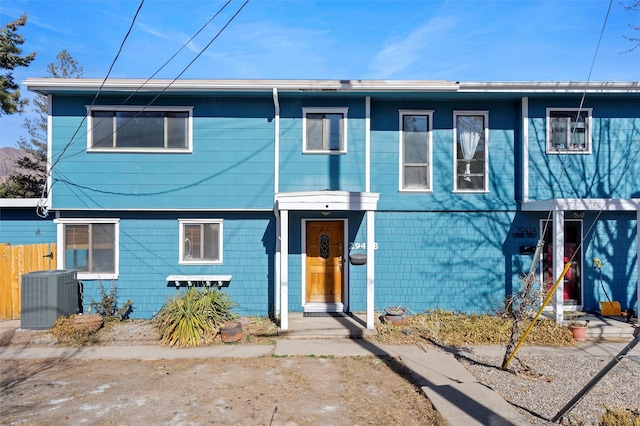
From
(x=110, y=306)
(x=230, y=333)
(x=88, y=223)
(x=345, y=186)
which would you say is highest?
(x=345, y=186)

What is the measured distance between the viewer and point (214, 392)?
207 inches

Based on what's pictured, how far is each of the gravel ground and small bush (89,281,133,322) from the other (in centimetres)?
722

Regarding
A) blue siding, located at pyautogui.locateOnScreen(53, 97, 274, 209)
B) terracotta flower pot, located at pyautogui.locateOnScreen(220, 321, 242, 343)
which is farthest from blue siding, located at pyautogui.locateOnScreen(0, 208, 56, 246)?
terracotta flower pot, located at pyautogui.locateOnScreen(220, 321, 242, 343)

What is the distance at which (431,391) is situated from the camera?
17.2 ft

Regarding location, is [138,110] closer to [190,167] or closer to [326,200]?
[190,167]

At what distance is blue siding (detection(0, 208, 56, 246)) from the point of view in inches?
383

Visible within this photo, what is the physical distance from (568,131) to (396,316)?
20.0 feet

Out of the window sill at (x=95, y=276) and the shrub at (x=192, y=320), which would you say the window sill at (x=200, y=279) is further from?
the window sill at (x=95, y=276)

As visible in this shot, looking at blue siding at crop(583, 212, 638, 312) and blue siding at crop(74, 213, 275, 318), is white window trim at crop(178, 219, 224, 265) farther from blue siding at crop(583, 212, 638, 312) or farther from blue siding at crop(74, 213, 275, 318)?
blue siding at crop(583, 212, 638, 312)

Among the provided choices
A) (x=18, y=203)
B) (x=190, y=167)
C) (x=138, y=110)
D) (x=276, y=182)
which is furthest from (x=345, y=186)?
(x=18, y=203)

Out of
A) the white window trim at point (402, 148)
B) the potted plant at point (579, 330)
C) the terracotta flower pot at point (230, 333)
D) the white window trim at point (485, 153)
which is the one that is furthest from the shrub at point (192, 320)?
the potted plant at point (579, 330)

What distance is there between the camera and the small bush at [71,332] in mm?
7457

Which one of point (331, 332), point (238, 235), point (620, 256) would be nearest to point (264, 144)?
point (238, 235)

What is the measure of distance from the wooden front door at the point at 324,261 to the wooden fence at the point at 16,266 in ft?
19.8
